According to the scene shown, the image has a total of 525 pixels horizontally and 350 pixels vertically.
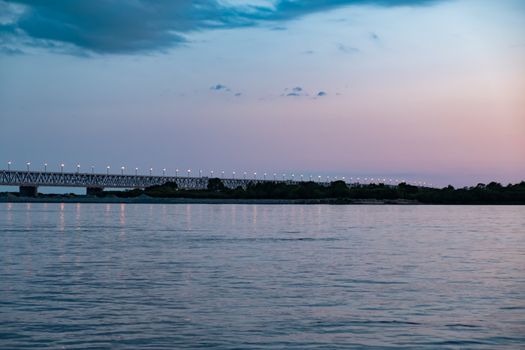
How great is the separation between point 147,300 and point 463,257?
61.4 feet

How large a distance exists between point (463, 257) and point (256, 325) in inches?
792

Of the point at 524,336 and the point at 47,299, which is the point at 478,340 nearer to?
the point at 524,336

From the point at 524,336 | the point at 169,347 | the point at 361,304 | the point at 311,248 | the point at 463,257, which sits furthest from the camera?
the point at 311,248

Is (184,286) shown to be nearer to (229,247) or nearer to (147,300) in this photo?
(147,300)

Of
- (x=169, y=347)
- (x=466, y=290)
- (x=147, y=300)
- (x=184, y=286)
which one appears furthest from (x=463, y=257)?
(x=169, y=347)

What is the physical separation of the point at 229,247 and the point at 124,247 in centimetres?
552

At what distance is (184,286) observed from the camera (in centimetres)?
2427

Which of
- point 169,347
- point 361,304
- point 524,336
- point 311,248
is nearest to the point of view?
point 169,347

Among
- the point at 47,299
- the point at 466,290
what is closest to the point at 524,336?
the point at 466,290

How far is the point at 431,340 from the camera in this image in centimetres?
1623

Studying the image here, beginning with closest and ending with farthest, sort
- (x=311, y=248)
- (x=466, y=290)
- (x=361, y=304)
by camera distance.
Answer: (x=361, y=304) < (x=466, y=290) < (x=311, y=248)

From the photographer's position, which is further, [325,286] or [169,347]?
[325,286]

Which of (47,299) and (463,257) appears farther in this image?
(463,257)

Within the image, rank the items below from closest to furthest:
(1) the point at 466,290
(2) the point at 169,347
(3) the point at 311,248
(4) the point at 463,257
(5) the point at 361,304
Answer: (2) the point at 169,347 < (5) the point at 361,304 < (1) the point at 466,290 < (4) the point at 463,257 < (3) the point at 311,248
